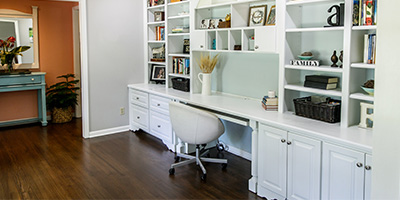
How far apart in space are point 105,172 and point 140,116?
1.54 meters

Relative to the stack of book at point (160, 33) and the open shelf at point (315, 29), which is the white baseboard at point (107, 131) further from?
the open shelf at point (315, 29)

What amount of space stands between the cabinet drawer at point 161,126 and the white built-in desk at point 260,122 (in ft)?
0.92

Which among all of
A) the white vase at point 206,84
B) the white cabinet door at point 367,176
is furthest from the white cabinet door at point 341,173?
the white vase at point 206,84

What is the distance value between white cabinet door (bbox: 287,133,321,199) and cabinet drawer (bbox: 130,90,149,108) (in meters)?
2.62

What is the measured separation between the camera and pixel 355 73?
288 cm

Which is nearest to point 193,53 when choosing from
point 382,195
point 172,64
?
point 172,64

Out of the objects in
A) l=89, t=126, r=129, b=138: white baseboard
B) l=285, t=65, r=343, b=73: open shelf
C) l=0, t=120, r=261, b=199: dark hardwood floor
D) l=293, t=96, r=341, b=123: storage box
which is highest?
l=285, t=65, r=343, b=73: open shelf

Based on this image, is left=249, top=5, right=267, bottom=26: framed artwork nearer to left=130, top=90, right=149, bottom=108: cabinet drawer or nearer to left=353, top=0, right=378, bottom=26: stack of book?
left=353, top=0, right=378, bottom=26: stack of book

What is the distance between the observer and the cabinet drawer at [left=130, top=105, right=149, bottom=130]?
512 cm

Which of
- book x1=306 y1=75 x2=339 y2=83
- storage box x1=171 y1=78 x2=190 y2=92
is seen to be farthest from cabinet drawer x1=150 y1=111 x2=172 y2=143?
book x1=306 y1=75 x2=339 y2=83

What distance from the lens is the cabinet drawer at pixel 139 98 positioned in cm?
507

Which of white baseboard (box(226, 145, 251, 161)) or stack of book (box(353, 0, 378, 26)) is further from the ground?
stack of book (box(353, 0, 378, 26))

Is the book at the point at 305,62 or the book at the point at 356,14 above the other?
the book at the point at 356,14

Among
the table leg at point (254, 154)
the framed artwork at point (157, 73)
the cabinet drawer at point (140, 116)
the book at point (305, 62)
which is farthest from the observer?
the framed artwork at point (157, 73)
